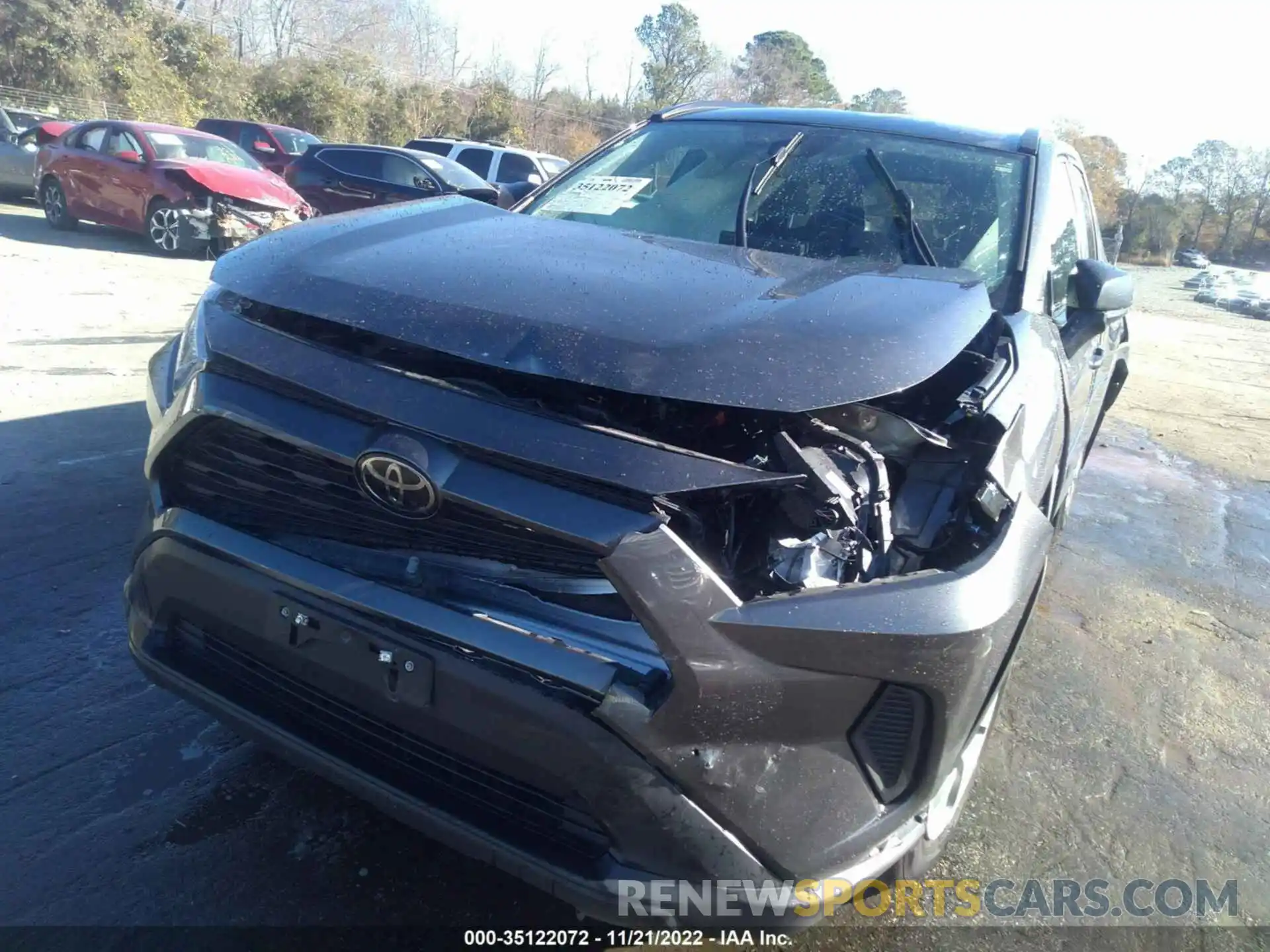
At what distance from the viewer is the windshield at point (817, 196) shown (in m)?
3.15

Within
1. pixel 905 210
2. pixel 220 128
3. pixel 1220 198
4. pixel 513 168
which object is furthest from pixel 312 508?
pixel 1220 198

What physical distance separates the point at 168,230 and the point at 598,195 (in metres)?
10.3

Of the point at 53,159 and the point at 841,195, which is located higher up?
the point at 841,195

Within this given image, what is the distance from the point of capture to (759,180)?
135 inches

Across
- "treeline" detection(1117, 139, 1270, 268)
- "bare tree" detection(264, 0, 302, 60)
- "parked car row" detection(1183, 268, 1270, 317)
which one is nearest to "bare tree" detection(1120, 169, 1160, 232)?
"treeline" detection(1117, 139, 1270, 268)

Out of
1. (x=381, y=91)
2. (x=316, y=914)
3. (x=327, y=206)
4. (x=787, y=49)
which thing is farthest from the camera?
(x=787, y=49)

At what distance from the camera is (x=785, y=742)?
69.3 inches

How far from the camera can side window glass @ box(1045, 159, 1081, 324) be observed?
327 centimetres

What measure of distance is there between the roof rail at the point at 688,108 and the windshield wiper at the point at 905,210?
90 cm

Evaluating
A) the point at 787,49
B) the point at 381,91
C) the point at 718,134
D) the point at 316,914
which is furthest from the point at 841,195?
the point at 787,49

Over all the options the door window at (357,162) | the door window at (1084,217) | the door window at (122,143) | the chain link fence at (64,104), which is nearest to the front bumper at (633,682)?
the door window at (1084,217)

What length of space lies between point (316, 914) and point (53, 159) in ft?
47.2

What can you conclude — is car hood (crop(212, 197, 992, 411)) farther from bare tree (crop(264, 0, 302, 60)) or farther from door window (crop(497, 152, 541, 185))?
bare tree (crop(264, 0, 302, 60))

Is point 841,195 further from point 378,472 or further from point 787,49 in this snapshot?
point 787,49
